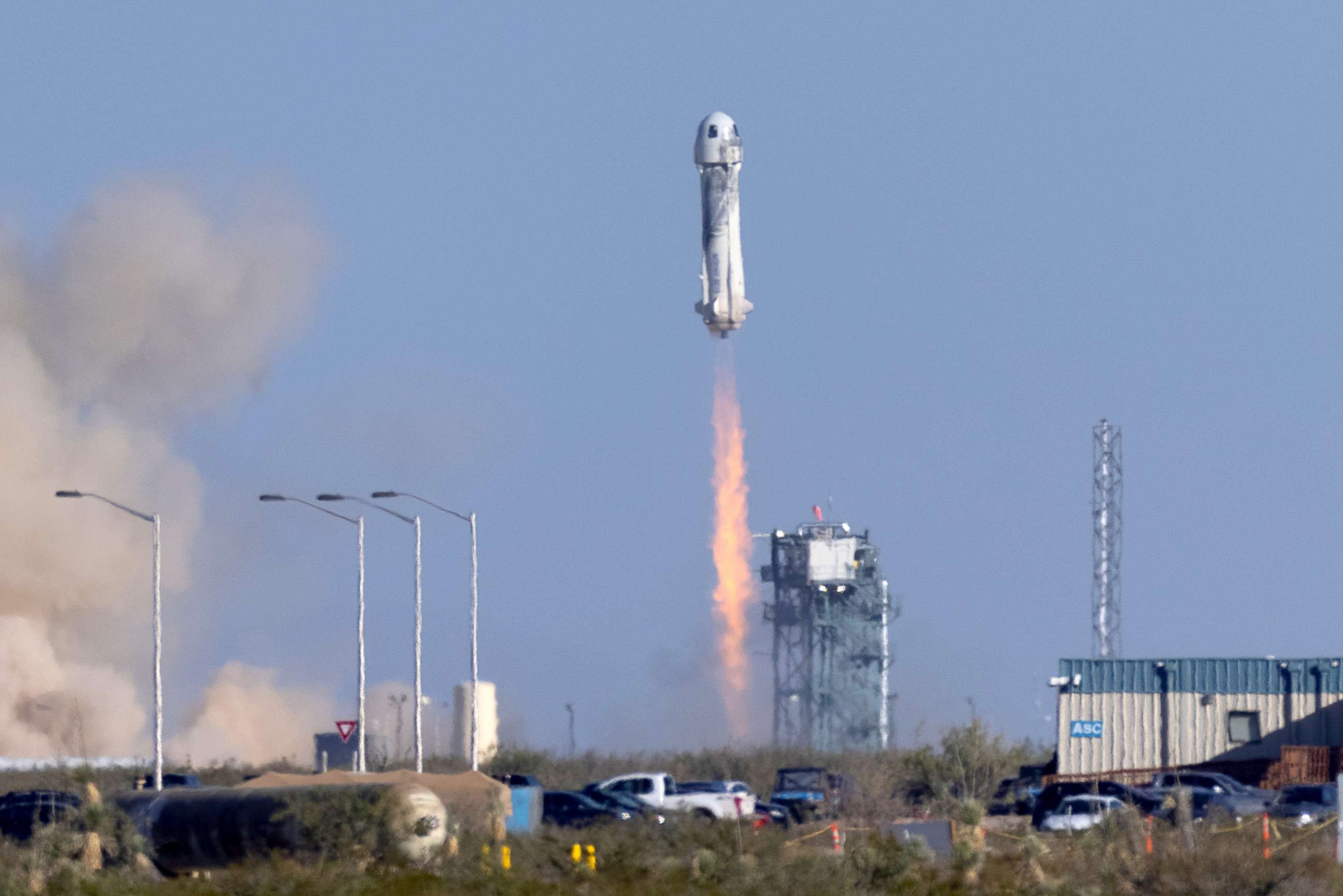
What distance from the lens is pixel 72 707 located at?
84562 mm

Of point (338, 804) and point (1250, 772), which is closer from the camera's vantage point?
point (338, 804)

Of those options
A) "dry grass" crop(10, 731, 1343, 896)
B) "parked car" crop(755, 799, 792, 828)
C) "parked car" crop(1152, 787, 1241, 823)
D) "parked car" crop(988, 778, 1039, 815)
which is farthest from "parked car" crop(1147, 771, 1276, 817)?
"dry grass" crop(10, 731, 1343, 896)

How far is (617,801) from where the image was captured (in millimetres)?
49312

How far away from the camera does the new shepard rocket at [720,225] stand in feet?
266

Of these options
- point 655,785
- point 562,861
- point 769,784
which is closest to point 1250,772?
point 769,784

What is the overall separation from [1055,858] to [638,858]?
617cm

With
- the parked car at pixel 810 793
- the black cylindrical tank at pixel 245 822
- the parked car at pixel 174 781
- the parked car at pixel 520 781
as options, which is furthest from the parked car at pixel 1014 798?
the black cylindrical tank at pixel 245 822

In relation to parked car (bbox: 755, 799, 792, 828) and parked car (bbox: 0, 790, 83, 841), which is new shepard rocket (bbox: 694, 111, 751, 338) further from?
parked car (bbox: 0, 790, 83, 841)

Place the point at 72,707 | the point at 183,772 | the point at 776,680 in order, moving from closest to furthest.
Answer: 1. the point at 183,772
2. the point at 72,707
3. the point at 776,680

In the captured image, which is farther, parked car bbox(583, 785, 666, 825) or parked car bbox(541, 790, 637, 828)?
parked car bbox(583, 785, 666, 825)

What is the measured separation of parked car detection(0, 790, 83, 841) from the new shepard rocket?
1458 inches

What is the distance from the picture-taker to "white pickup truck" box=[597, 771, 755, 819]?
162 ft

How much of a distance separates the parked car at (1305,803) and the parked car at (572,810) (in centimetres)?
1277

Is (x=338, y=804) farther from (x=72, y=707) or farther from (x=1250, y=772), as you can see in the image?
(x=72, y=707)
